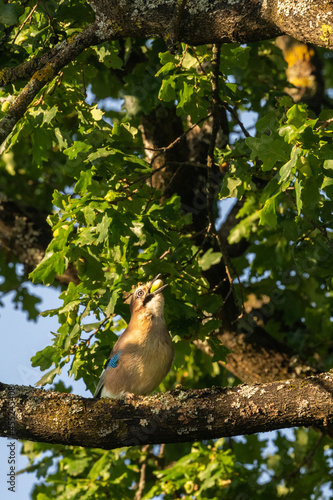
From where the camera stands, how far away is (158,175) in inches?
312

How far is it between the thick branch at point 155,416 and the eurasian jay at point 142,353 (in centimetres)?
109

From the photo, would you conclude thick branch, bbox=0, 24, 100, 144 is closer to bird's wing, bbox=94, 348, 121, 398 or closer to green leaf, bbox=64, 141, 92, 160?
green leaf, bbox=64, 141, 92, 160

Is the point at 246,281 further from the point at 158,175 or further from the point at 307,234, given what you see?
the point at 307,234

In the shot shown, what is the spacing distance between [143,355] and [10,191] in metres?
5.95

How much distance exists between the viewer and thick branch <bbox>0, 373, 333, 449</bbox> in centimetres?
388

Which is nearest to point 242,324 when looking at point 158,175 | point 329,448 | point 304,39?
point 158,175

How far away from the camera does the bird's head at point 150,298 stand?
5492 mm

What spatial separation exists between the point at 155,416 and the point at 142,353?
1282 millimetres

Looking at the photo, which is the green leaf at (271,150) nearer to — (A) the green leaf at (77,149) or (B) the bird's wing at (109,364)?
(A) the green leaf at (77,149)

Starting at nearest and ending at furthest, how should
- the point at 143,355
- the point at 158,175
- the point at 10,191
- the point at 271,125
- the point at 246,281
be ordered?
the point at 271,125 < the point at 143,355 < the point at 158,175 < the point at 246,281 < the point at 10,191

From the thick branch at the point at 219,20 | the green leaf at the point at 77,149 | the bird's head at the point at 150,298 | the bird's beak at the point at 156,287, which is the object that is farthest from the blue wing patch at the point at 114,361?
the thick branch at the point at 219,20

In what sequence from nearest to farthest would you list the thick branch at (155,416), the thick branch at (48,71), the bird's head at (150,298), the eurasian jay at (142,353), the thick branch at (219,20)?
the thick branch at (155,416) → the thick branch at (219,20) → the thick branch at (48,71) → the eurasian jay at (142,353) → the bird's head at (150,298)

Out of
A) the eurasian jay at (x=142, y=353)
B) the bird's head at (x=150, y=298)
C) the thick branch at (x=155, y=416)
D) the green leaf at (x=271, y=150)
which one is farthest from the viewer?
the bird's head at (x=150, y=298)

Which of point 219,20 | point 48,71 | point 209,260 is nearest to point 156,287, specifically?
point 209,260
